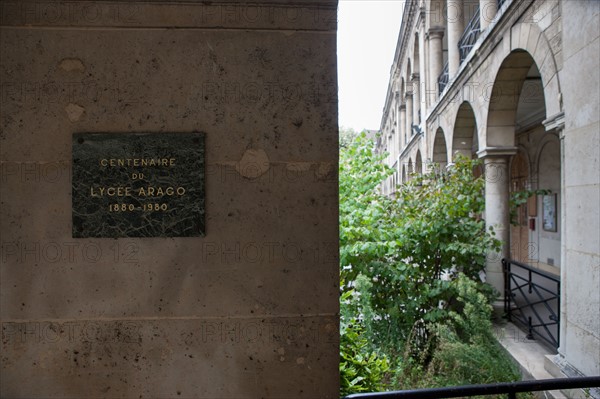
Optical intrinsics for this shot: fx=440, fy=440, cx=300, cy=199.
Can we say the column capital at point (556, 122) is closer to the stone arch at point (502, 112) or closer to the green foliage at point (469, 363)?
the green foliage at point (469, 363)

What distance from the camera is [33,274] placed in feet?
8.25

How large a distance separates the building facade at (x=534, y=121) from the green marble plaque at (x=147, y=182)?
4145 mm

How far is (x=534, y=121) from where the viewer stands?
1505 cm

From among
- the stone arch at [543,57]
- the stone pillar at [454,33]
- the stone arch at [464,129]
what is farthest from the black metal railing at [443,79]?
→ the stone arch at [543,57]

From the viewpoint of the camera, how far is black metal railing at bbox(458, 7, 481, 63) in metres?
10.4

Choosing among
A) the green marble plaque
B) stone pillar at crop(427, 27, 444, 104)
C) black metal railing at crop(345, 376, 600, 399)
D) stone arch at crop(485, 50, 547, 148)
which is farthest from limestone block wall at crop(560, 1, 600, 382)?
stone pillar at crop(427, 27, 444, 104)

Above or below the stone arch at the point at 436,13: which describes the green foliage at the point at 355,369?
below

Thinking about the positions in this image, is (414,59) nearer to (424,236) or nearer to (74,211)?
(424,236)

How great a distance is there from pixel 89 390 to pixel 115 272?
2.25 ft

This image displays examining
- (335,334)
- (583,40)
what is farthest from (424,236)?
(335,334)

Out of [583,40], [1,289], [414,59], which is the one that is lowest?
[1,289]

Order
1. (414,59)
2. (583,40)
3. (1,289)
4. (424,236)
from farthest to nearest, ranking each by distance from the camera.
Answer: (414,59) → (424,236) → (583,40) → (1,289)

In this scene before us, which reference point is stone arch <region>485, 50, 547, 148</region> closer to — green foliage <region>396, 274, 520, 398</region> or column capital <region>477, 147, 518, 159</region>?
column capital <region>477, 147, 518, 159</region>

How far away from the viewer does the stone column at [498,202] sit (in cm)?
842
